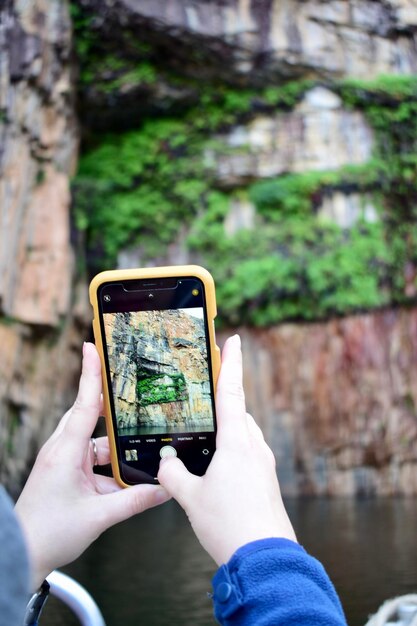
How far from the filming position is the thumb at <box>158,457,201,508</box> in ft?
2.94

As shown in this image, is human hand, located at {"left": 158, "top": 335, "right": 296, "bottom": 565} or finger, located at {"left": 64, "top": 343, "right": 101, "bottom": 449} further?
finger, located at {"left": 64, "top": 343, "right": 101, "bottom": 449}

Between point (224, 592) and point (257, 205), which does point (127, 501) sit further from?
point (257, 205)

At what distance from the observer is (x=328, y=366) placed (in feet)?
42.6

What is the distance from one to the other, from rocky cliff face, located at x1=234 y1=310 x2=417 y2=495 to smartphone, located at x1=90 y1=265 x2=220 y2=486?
11.7 meters

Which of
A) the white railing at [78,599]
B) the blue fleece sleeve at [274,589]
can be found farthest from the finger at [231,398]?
the white railing at [78,599]

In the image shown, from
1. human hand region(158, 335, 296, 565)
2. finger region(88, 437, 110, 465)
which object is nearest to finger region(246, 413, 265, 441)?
human hand region(158, 335, 296, 565)

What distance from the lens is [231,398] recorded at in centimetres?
94

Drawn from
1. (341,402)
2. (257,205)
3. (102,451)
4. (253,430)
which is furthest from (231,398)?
Result: (257,205)

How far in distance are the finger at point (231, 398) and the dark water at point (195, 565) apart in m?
4.07

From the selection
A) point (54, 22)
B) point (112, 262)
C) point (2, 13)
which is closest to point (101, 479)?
point (2, 13)

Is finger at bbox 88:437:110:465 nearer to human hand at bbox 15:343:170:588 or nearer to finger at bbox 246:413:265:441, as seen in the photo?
human hand at bbox 15:343:170:588

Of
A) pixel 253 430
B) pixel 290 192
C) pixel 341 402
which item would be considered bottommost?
pixel 341 402

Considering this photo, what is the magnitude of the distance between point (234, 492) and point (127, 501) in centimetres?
22

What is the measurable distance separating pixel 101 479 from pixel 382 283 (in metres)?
12.5
